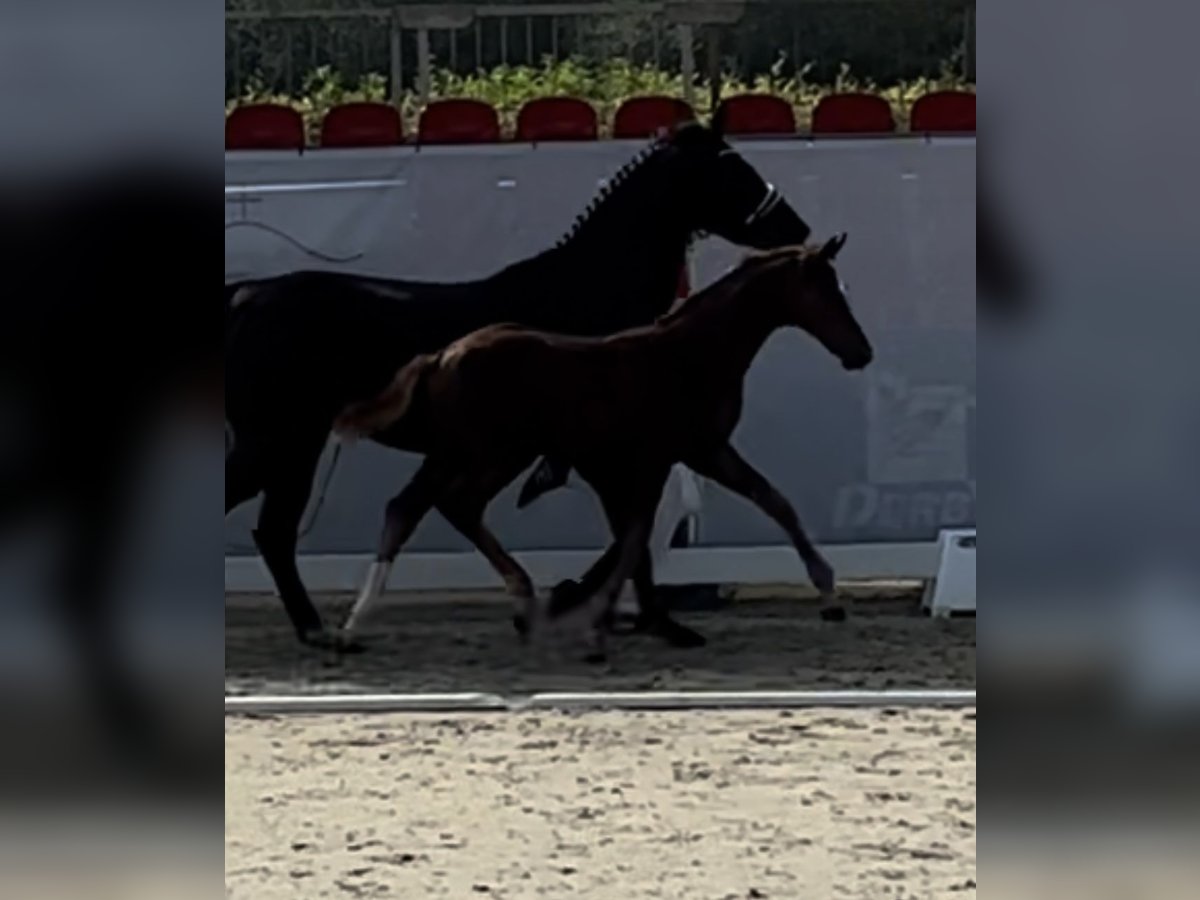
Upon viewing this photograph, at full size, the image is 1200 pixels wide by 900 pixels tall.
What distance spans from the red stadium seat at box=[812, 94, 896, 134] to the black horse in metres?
0.73

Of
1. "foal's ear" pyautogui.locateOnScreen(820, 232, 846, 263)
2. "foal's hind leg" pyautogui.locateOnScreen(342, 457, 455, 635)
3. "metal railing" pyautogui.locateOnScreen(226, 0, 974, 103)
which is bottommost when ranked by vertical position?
"foal's hind leg" pyautogui.locateOnScreen(342, 457, 455, 635)

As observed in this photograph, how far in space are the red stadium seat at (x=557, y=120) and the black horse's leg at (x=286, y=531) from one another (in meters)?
1.63

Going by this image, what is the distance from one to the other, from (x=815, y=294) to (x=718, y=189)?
583 millimetres

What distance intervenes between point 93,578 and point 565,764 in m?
4.14

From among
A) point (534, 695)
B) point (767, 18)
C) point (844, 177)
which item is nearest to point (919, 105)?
point (844, 177)

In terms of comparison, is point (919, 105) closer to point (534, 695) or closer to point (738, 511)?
point (738, 511)

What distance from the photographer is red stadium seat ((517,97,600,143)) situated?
28.2ft

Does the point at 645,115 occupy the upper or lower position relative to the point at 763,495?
upper

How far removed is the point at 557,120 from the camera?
8.70m

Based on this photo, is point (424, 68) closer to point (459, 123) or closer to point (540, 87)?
point (540, 87)

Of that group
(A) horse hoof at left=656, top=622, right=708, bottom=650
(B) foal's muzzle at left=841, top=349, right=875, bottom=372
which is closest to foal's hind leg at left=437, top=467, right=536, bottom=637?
(A) horse hoof at left=656, top=622, right=708, bottom=650

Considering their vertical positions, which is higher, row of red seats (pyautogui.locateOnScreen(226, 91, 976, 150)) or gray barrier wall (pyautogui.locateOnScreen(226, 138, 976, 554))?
row of red seats (pyautogui.locateOnScreen(226, 91, 976, 150))

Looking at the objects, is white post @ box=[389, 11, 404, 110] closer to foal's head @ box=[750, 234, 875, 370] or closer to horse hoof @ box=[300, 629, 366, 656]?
foal's head @ box=[750, 234, 875, 370]

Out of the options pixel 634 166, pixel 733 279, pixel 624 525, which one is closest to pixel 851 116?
pixel 634 166
